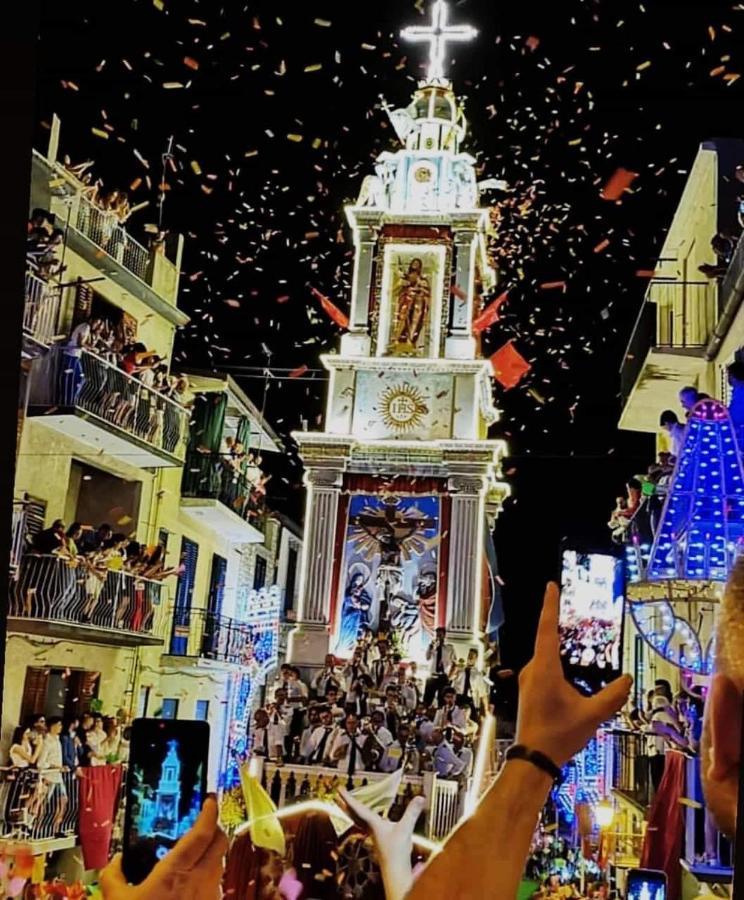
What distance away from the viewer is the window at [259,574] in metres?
15.5

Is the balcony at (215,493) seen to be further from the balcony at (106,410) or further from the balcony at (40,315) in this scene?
the balcony at (40,315)

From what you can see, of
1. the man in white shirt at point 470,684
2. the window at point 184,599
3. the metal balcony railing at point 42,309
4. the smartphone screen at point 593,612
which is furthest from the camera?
the smartphone screen at point 593,612

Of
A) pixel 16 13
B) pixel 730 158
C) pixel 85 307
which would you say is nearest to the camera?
pixel 16 13

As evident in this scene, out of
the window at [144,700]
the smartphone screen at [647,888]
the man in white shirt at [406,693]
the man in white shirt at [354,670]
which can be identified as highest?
the man in white shirt at [354,670]

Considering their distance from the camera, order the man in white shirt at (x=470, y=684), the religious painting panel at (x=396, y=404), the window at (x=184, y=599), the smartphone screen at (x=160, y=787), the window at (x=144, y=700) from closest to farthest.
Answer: the smartphone screen at (x=160, y=787) → the man in white shirt at (x=470, y=684) → the window at (x=144, y=700) → the window at (x=184, y=599) → the religious painting panel at (x=396, y=404)

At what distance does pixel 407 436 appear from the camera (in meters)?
12.0

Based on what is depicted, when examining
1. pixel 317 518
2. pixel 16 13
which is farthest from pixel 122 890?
pixel 317 518

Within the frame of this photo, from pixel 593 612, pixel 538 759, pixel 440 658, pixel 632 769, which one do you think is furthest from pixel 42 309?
pixel 538 759

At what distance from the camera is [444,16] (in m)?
9.08

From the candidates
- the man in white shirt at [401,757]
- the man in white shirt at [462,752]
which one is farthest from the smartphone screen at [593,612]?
the man in white shirt at [401,757]

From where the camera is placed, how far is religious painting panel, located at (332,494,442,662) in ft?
37.9

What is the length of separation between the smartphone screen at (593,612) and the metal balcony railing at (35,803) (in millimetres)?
5837

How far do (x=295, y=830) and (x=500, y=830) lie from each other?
5855mm

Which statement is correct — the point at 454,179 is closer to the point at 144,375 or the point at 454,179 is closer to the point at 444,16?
the point at 444,16
